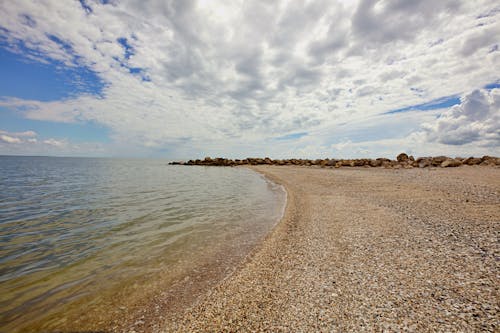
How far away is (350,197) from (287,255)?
29.8ft

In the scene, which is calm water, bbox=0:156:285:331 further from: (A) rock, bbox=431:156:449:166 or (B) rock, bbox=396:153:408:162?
(B) rock, bbox=396:153:408:162

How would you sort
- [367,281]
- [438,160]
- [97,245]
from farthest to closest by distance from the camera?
[438,160] < [97,245] < [367,281]

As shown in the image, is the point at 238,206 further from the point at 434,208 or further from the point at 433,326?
the point at 433,326

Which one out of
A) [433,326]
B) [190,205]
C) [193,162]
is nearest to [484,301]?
[433,326]

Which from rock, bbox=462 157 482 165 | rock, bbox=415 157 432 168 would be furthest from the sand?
rock, bbox=462 157 482 165

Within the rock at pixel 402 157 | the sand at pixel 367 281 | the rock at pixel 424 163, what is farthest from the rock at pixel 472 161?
the sand at pixel 367 281

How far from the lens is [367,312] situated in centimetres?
338

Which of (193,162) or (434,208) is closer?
(434,208)

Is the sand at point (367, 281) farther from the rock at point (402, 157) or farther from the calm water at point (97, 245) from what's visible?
the rock at point (402, 157)

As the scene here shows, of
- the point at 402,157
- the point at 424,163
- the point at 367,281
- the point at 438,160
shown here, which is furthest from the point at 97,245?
the point at 402,157

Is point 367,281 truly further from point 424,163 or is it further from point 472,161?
point 472,161

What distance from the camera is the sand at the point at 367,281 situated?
325 centimetres

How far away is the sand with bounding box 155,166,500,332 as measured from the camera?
128 inches

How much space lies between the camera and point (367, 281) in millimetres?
4266
